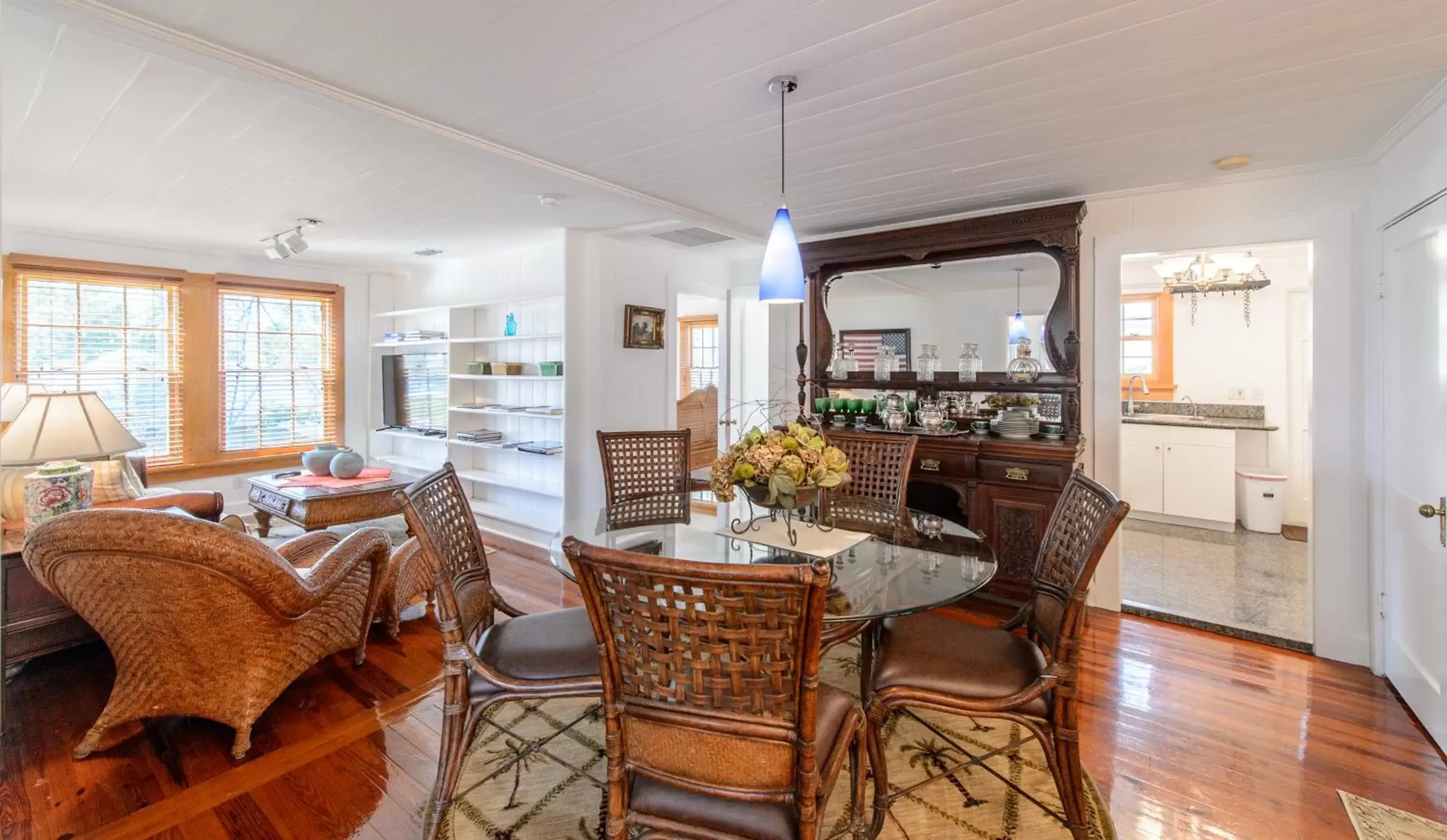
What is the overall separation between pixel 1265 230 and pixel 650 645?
12.1ft

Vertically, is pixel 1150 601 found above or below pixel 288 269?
below

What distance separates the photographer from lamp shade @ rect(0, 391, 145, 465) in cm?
266

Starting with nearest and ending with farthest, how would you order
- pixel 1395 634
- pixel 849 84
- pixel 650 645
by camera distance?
pixel 650 645, pixel 849 84, pixel 1395 634

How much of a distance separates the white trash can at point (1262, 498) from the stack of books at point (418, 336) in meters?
7.09

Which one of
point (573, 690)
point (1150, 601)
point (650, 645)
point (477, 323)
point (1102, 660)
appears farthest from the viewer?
point (477, 323)

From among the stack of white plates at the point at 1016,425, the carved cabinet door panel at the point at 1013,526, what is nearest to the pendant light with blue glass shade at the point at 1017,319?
the stack of white plates at the point at 1016,425

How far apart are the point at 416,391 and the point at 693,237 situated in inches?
132

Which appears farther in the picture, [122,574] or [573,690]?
[122,574]

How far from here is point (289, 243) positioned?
444 cm

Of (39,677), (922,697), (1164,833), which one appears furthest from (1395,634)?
(39,677)

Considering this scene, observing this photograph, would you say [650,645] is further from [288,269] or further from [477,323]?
[288,269]

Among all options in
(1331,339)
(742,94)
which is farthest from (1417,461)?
(742,94)

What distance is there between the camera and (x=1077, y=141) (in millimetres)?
2658

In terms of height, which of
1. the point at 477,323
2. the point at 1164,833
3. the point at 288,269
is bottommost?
the point at 1164,833
